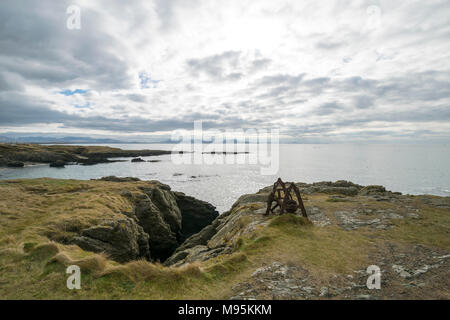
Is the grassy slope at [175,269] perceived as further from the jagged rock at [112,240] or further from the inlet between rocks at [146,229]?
the inlet between rocks at [146,229]

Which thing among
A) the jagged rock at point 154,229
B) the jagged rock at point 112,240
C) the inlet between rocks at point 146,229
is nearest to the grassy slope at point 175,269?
the jagged rock at point 112,240

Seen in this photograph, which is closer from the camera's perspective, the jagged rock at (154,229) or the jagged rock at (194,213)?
the jagged rock at (154,229)

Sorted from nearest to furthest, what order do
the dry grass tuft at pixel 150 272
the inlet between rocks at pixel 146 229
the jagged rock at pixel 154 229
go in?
the dry grass tuft at pixel 150 272 → the inlet between rocks at pixel 146 229 → the jagged rock at pixel 154 229

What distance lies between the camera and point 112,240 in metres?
17.9

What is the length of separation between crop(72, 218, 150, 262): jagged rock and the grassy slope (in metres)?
1.57

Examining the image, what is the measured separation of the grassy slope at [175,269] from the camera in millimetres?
8406

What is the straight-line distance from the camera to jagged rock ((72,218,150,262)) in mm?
15497

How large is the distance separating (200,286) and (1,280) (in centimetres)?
845

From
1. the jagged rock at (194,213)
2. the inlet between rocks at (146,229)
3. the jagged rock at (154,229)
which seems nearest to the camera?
the inlet between rocks at (146,229)

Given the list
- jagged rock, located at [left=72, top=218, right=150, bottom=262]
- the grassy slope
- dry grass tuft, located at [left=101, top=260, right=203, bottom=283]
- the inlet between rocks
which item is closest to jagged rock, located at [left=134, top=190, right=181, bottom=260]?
the inlet between rocks

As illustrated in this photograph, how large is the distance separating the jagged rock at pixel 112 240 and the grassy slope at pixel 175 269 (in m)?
1.57

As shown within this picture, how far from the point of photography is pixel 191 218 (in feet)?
171

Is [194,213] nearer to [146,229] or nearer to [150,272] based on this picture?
[146,229]

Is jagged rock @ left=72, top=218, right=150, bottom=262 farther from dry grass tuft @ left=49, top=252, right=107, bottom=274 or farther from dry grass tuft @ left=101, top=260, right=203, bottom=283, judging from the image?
dry grass tuft @ left=101, top=260, right=203, bottom=283
